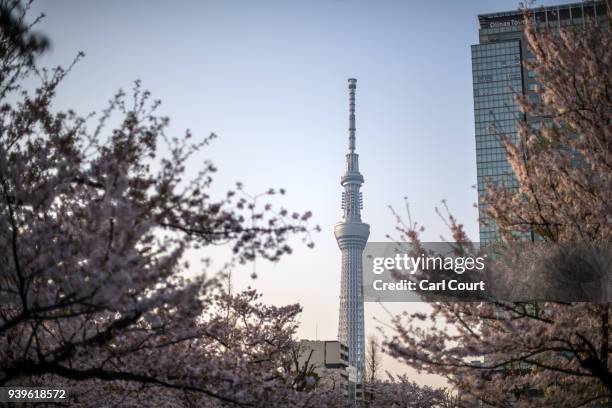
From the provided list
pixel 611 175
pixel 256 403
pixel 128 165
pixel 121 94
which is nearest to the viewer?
pixel 128 165

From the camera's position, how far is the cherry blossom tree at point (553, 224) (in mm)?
8047

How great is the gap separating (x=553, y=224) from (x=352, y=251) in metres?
142

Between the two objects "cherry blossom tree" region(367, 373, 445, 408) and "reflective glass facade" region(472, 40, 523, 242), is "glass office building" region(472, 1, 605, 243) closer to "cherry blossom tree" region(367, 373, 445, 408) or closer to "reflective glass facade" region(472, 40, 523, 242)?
"reflective glass facade" region(472, 40, 523, 242)

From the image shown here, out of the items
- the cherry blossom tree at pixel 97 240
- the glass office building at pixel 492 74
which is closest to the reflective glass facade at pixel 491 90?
the glass office building at pixel 492 74

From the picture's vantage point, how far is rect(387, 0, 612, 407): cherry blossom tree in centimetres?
805

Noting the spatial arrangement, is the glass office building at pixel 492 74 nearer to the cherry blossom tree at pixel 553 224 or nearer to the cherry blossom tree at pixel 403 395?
the cherry blossom tree at pixel 403 395

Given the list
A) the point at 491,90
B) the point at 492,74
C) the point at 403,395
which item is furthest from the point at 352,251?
the point at 403,395

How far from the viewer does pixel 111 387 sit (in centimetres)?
1017

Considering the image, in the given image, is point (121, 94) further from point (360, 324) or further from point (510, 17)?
point (360, 324)

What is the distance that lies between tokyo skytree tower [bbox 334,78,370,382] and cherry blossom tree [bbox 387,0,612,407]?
394ft

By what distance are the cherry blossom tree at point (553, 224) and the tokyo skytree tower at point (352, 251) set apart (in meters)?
120

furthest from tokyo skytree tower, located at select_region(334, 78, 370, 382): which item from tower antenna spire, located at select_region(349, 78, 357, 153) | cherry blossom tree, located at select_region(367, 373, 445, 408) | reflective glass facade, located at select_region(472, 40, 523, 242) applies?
cherry blossom tree, located at select_region(367, 373, 445, 408)

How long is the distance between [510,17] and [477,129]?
21.4 m

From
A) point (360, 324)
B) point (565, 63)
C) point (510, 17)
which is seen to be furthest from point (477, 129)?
point (565, 63)
